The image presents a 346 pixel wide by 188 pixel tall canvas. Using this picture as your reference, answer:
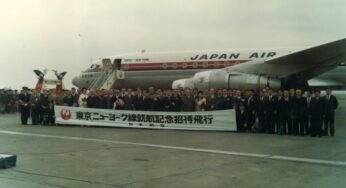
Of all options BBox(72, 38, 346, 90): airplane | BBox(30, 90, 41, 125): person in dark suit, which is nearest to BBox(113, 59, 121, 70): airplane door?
BBox(72, 38, 346, 90): airplane

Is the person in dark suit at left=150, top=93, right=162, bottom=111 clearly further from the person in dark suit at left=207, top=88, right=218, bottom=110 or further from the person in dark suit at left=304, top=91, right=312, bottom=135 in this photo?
the person in dark suit at left=304, top=91, right=312, bottom=135

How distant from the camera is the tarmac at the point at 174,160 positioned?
7234 mm

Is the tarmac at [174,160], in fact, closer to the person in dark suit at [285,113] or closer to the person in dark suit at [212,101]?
the person in dark suit at [285,113]

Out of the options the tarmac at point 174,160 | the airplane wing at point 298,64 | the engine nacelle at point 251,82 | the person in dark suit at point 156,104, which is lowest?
the tarmac at point 174,160

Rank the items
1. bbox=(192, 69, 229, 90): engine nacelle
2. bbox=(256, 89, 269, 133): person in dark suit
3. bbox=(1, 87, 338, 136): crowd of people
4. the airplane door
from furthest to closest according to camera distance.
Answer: the airplane door < bbox=(192, 69, 229, 90): engine nacelle < bbox=(256, 89, 269, 133): person in dark suit < bbox=(1, 87, 338, 136): crowd of people

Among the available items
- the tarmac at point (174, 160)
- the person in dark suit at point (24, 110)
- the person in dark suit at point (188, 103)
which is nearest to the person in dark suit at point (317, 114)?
the tarmac at point (174, 160)

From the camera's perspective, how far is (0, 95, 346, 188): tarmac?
7234 millimetres

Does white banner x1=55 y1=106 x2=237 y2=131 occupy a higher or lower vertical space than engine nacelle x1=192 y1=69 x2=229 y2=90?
lower

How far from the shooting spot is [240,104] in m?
15.5

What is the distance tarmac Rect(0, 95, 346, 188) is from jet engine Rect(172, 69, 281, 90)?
5.58m

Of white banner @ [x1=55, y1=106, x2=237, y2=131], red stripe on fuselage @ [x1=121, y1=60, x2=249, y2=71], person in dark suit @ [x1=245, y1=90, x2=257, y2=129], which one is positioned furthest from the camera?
red stripe on fuselage @ [x1=121, y1=60, x2=249, y2=71]

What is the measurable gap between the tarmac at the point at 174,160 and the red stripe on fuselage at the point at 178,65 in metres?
8.62

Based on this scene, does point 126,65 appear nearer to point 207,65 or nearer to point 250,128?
point 207,65

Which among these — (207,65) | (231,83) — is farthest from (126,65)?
(231,83)
